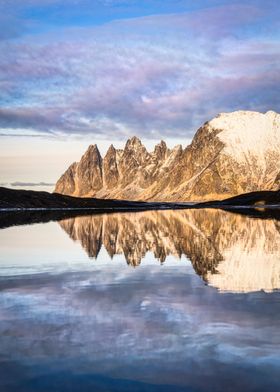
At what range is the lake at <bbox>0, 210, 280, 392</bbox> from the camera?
10.4 metres

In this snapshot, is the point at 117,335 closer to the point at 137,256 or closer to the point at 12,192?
the point at 137,256

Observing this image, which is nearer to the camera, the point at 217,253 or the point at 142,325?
the point at 142,325

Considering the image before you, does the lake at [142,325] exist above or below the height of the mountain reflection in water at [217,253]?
below

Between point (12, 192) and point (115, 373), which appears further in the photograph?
point (12, 192)

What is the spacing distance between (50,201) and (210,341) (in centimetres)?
16726

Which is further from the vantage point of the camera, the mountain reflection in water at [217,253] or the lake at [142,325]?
the mountain reflection in water at [217,253]

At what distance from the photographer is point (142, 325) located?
14266mm

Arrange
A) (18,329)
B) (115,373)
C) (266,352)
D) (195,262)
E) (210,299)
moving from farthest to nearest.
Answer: (195,262), (210,299), (18,329), (266,352), (115,373)

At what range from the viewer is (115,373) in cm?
1062

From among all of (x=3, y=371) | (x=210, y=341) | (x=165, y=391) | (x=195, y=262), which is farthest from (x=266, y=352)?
(x=195, y=262)

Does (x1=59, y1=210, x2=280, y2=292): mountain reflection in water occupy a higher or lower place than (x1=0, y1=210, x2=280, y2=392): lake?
higher

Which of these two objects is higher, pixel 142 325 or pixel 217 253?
pixel 217 253

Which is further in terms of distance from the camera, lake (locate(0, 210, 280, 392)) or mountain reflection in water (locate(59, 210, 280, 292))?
mountain reflection in water (locate(59, 210, 280, 292))

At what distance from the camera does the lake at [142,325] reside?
34.2 feet
